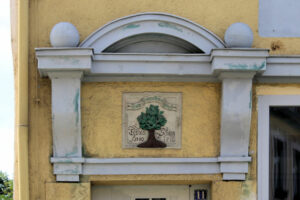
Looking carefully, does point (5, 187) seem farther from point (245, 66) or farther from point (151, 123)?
point (245, 66)

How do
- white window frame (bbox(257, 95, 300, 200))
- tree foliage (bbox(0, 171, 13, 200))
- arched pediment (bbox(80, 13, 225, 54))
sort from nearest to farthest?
arched pediment (bbox(80, 13, 225, 54)) → white window frame (bbox(257, 95, 300, 200)) → tree foliage (bbox(0, 171, 13, 200))

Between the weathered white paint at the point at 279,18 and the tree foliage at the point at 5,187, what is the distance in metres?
12.6

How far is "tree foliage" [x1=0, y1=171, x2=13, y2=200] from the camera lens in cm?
1669

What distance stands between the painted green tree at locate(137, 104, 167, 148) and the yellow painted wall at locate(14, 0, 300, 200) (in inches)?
3.8

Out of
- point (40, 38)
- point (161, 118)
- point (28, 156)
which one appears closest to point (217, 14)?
point (161, 118)

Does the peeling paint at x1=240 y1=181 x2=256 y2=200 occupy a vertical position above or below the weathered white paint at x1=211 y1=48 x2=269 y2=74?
below

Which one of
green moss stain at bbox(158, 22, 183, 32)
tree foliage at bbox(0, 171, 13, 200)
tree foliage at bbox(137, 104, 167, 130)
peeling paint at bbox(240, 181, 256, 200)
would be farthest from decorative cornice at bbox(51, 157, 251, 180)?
tree foliage at bbox(0, 171, 13, 200)

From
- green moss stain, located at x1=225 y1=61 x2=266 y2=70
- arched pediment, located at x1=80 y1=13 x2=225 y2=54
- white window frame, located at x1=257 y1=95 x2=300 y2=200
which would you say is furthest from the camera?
white window frame, located at x1=257 y1=95 x2=300 y2=200

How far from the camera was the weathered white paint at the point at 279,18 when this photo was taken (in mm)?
6141

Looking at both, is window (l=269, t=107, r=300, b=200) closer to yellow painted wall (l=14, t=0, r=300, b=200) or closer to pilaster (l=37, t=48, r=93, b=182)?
yellow painted wall (l=14, t=0, r=300, b=200)

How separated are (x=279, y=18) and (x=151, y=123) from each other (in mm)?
2003

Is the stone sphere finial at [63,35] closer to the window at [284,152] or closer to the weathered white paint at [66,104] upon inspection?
the weathered white paint at [66,104]

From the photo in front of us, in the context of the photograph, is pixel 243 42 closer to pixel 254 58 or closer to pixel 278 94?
pixel 254 58

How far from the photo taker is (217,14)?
6070 mm
